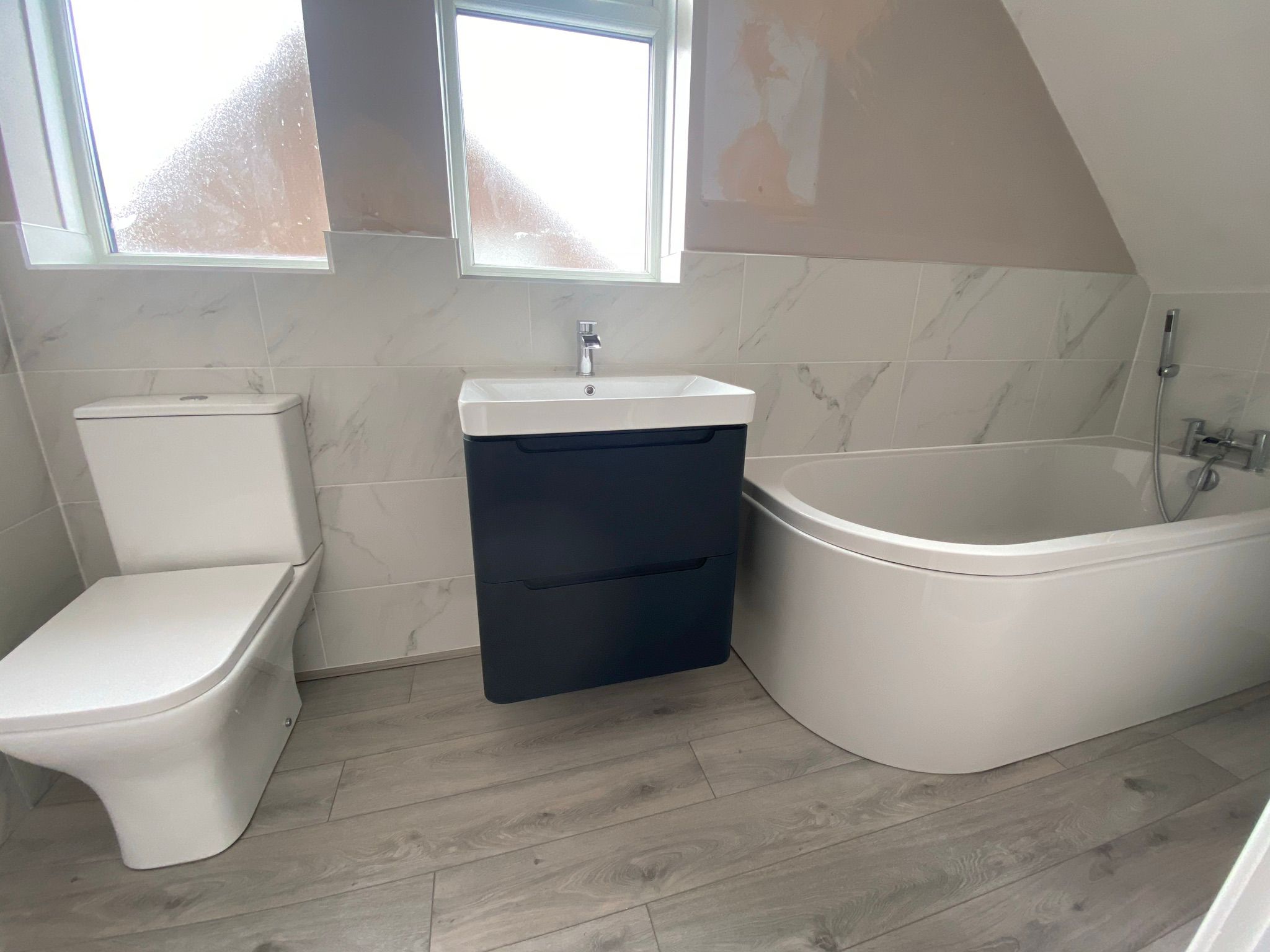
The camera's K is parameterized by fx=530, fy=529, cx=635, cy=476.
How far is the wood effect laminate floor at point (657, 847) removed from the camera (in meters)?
0.93

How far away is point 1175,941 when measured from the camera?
0.92m

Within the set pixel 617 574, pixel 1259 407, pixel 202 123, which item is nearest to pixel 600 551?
pixel 617 574

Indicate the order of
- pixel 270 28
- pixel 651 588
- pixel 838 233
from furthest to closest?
pixel 838 233, pixel 270 28, pixel 651 588

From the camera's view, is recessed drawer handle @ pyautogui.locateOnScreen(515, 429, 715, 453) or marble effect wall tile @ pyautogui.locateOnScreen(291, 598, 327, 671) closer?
recessed drawer handle @ pyautogui.locateOnScreen(515, 429, 715, 453)

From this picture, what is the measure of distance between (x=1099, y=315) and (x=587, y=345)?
6.37ft

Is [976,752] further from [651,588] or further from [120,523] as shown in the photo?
[120,523]

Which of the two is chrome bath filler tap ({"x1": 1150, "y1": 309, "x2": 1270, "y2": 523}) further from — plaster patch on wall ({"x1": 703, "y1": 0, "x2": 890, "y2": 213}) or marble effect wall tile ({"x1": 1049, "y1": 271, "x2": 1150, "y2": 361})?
plaster patch on wall ({"x1": 703, "y1": 0, "x2": 890, "y2": 213})

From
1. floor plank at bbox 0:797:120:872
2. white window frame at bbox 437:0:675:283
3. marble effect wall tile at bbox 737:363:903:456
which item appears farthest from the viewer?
marble effect wall tile at bbox 737:363:903:456

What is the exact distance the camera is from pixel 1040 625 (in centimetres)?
117

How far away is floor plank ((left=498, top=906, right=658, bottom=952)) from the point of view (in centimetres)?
90

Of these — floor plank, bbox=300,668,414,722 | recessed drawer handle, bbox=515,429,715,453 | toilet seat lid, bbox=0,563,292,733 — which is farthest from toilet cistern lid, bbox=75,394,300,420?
floor plank, bbox=300,668,414,722

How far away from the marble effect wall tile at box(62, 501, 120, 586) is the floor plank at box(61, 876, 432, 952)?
2.60 feet

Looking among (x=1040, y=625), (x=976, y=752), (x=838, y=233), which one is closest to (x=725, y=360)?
(x=838, y=233)

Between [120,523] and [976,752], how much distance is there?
80.2 inches
